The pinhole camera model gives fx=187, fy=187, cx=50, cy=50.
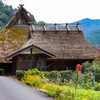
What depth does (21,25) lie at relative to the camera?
3700cm

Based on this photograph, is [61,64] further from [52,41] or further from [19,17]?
[19,17]

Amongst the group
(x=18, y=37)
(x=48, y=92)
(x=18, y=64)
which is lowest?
(x=48, y=92)

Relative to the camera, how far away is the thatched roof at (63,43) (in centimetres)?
2580

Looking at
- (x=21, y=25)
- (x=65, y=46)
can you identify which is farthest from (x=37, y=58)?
(x=21, y=25)

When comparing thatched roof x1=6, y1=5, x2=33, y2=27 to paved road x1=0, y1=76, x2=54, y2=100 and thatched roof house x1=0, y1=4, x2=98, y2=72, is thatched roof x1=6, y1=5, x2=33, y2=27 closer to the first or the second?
thatched roof house x1=0, y1=4, x2=98, y2=72

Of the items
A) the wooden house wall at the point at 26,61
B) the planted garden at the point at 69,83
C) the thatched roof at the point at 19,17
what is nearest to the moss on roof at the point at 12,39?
the thatched roof at the point at 19,17

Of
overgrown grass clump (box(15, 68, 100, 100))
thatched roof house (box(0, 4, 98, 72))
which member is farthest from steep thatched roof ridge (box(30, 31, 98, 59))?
overgrown grass clump (box(15, 68, 100, 100))

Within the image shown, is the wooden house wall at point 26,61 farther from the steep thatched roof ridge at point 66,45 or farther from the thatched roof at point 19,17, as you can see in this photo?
the thatched roof at point 19,17

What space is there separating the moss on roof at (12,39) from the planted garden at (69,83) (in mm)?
12158

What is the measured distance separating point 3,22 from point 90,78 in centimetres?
7069

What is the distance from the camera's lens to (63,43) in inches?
1099

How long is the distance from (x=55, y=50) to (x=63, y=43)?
91.2 inches

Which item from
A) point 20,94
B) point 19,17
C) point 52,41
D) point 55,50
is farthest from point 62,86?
point 19,17

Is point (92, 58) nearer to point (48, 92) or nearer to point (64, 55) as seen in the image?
point (64, 55)
